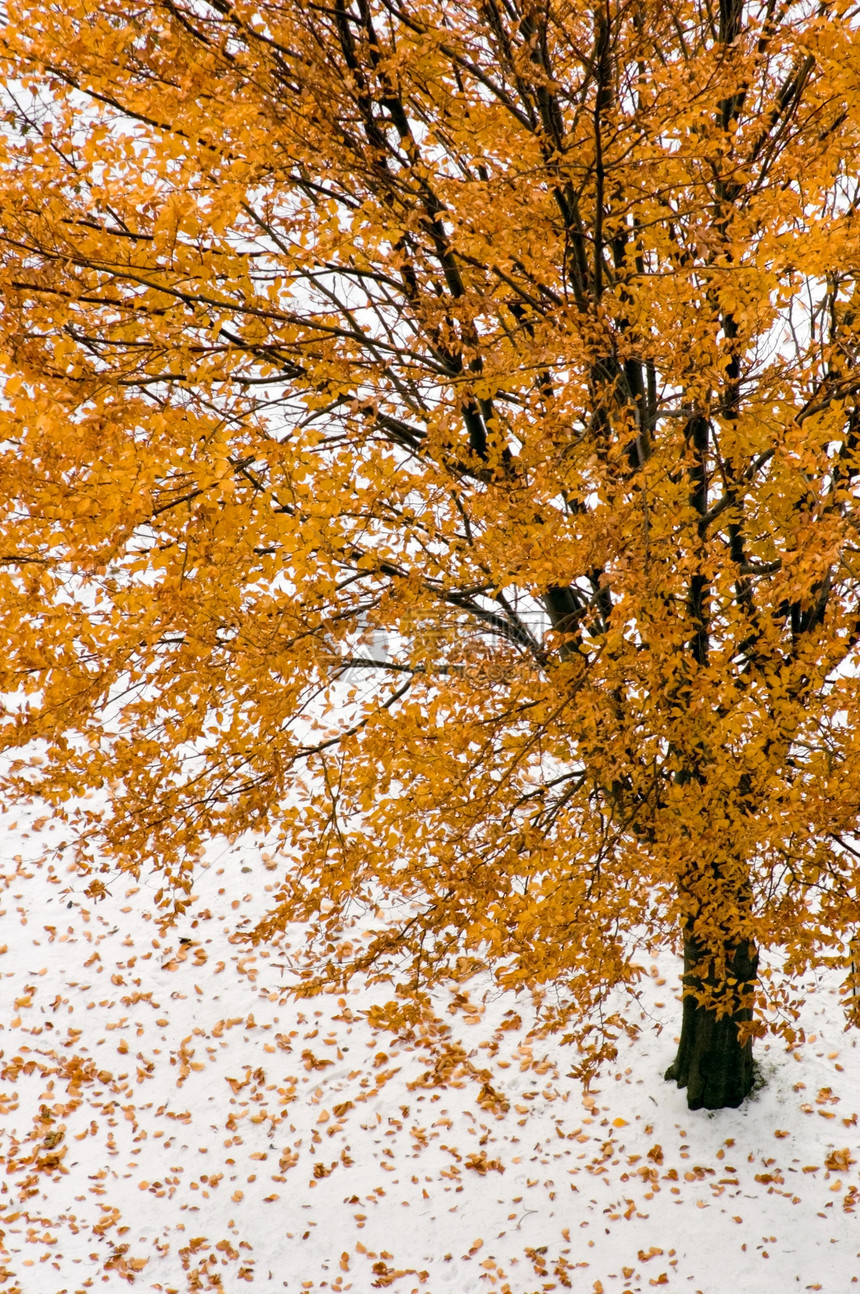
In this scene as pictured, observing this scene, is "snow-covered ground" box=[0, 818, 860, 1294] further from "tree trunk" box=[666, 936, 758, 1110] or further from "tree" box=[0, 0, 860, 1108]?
"tree" box=[0, 0, 860, 1108]

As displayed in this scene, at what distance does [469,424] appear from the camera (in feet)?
15.1

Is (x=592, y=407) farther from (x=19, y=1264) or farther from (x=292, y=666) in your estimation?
(x=19, y=1264)

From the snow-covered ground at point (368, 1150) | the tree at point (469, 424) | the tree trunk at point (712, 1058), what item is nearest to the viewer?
the tree at point (469, 424)

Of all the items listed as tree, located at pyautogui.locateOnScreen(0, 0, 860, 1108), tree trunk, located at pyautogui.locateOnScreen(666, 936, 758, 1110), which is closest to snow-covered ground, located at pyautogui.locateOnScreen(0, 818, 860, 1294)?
tree trunk, located at pyautogui.locateOnScreen(666, 936, 758, 1110)

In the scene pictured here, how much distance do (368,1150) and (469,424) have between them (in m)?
5.23

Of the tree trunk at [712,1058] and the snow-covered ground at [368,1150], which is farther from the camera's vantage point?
the tree trunk at [712,1058]

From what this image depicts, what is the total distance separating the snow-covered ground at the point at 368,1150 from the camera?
18.6ft

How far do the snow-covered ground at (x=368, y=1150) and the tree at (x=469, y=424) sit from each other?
2.42m

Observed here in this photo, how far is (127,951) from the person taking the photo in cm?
860

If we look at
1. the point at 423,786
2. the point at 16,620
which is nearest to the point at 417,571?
the point at 423,786

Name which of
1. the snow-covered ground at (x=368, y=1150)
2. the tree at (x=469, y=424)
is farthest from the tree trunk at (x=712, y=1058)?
the tree at (x=469, y=424)

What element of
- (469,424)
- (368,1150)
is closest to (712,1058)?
(368,1150)

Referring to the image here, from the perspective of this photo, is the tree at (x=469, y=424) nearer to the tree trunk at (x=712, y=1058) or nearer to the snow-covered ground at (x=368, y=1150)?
the tree trunk at (x=712, y=1058)

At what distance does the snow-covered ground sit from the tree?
2.42 m
